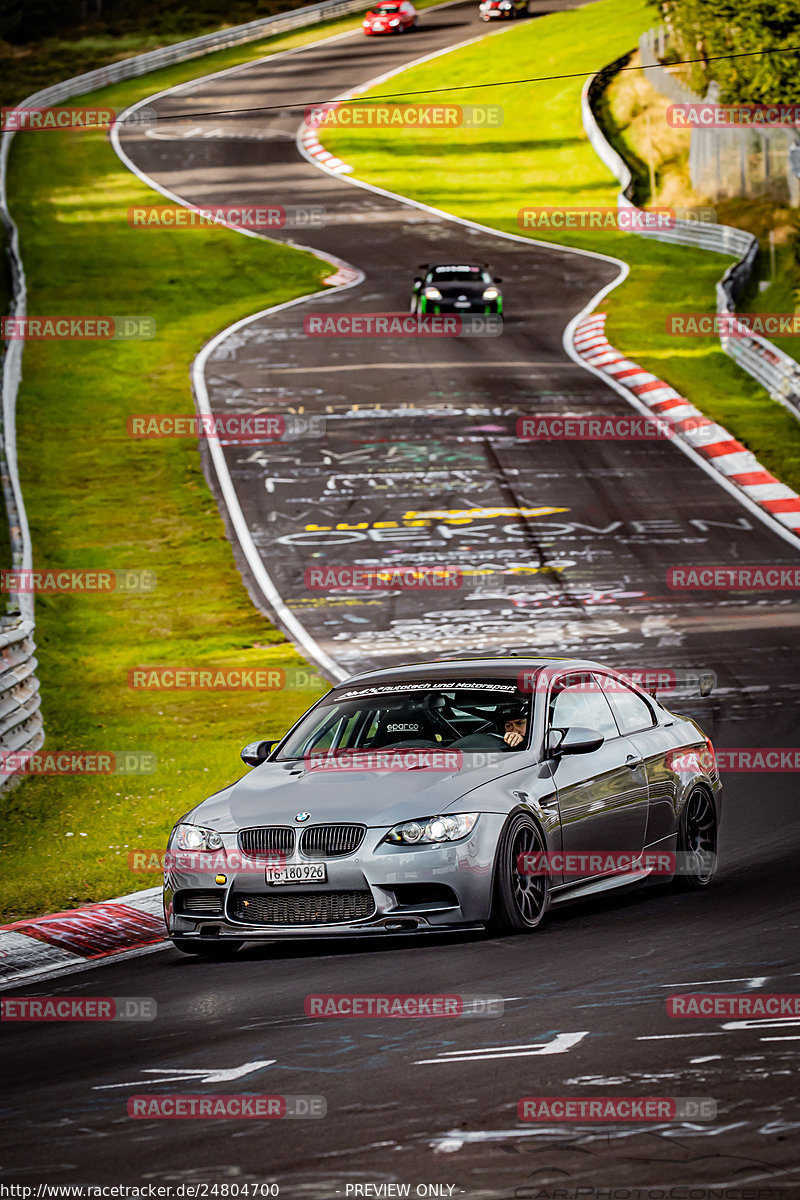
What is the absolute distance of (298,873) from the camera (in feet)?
29.6

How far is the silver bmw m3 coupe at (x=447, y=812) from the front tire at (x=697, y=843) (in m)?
0.01

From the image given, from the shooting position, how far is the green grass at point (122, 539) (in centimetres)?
1390

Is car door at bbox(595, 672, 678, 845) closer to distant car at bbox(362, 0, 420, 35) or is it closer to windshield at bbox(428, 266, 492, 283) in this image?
windshield at bbox(428, 266, 492, 283)

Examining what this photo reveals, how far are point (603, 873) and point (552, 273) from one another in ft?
123

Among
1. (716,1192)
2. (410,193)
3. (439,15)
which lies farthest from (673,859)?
(439,15)

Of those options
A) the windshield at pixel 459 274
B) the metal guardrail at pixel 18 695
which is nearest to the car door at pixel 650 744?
the metal guardrail at pixel 18 695

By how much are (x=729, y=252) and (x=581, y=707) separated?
38.5 meters

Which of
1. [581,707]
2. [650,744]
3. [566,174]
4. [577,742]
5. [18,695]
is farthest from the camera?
[566,174]

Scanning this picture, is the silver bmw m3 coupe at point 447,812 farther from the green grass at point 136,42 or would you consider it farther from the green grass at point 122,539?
the green grass at point 136,42

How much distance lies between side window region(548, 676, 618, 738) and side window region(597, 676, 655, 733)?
0.08 m

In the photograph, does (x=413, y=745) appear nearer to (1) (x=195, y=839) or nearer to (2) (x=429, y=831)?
(2) (x=429, y=831)

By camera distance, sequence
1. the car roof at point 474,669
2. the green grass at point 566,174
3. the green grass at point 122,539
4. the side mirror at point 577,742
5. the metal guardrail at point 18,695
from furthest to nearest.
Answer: the green grass at point 566,174, the metal guardrail at point 18,695, the green grass at point 122,539, the car roof at point 474,669, the side mirror at point 577,742

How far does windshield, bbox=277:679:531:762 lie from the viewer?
32.7ft

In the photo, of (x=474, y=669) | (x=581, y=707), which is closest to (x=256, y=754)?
(x=474, y=669)
